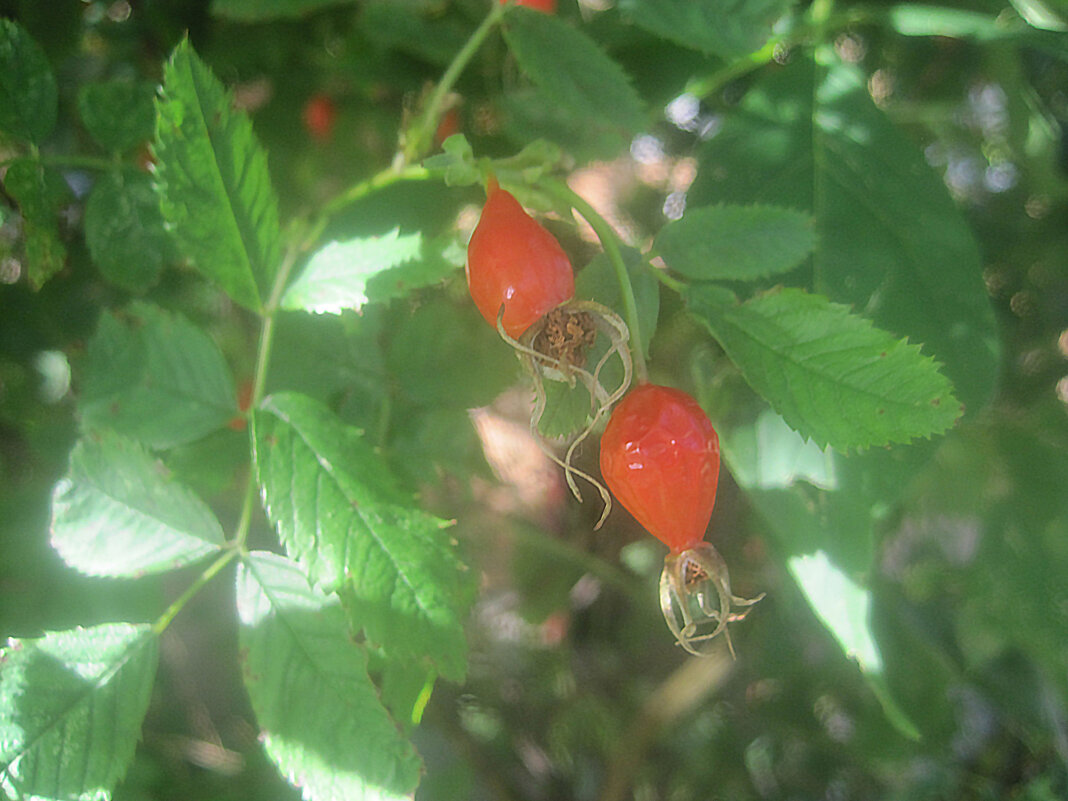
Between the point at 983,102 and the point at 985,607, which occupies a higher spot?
the point at 983,102

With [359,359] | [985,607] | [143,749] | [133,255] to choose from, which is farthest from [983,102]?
[143,749]

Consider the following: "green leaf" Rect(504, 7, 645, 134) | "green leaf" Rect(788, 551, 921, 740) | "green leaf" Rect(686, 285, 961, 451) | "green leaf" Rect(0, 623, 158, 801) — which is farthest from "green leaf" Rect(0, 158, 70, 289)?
"green leaf" Rect(788, 551, 921, 740)

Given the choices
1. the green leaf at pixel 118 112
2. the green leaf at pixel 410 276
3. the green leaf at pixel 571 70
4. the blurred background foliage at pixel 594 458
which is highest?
the green leaf at pixel 571 70

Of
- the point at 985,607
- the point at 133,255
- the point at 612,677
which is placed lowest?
the point at 612,677

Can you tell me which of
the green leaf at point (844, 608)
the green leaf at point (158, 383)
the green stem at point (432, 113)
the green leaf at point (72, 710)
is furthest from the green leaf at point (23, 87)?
the green leaf at point (844, 608)

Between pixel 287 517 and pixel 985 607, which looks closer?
pixel 287 517

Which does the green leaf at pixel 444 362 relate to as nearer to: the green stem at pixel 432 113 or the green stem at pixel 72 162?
the green stem at pixel 432 113

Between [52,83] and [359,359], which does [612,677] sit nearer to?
[359,359]

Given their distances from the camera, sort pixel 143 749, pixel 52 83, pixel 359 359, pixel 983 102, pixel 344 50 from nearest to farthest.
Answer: pixel 52 83 < pixel 359 359 < pixel 344 50 < pixel 143 749 < pixel 983 102
